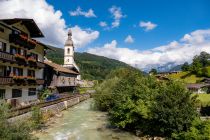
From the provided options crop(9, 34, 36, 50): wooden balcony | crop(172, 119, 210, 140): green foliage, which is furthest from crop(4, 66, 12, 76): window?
crop(172, 119, 210, 140): green foliage

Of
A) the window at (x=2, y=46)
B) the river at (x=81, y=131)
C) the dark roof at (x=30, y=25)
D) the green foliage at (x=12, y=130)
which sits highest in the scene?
the dark roof at (x=30, y=25)

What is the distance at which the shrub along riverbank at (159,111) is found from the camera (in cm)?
2420

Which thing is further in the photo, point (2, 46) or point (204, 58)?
point (204, 58)

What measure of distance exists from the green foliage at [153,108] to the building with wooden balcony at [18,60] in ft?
52.2

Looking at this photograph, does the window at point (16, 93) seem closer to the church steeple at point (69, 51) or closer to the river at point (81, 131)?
the river at point (81, 131)

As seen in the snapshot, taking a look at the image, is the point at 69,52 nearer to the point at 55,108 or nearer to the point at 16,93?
the point at 55,108

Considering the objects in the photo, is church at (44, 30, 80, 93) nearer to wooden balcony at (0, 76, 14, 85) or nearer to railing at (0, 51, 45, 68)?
railing at (0, 51, 45, 68)

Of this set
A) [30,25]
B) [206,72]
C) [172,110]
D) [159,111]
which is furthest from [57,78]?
[206,72]

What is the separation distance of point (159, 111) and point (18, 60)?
2430cm

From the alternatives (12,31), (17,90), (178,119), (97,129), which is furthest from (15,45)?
(178,119)

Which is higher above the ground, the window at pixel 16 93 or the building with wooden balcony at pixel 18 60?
the building with wooden balcony at pixel 18 60

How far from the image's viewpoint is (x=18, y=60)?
41.4 m

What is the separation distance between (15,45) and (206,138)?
104 ft

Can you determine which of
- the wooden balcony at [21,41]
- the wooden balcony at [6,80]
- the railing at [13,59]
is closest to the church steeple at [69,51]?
the railing at [13,59]
